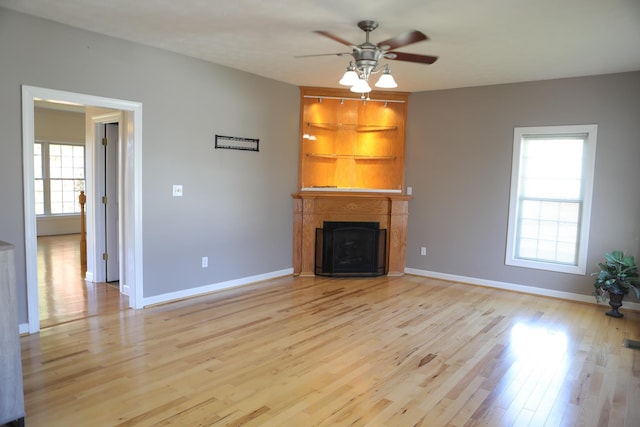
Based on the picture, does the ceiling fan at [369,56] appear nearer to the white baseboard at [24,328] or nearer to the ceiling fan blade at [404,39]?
the ceiling fan blade at [404,39]

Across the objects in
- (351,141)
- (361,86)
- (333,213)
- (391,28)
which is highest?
(391,28)

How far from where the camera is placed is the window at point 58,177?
9.26 m

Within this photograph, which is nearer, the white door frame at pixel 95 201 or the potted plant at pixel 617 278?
the potted plant at pixel 617 278

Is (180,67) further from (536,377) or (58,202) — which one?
(58,202)

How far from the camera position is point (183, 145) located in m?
4.61

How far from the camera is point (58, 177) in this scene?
956cm

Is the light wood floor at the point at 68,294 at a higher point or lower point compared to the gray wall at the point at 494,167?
lower

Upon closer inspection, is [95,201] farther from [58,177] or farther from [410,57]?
[58,177]

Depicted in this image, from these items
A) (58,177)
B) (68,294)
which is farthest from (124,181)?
(58,177)

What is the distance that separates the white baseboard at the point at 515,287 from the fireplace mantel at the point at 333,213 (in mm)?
660

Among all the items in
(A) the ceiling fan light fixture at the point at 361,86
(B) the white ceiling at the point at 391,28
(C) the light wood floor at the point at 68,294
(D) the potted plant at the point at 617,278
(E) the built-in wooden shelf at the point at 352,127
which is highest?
(B) the white ceiling at the point at 391,28

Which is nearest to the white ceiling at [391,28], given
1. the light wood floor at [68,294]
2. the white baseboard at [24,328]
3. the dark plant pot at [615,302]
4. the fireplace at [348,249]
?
the fireplace at [348,249]

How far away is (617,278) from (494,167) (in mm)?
1869

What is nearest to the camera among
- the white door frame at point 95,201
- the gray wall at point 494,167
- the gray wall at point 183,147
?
the gray wall at point 183,147
